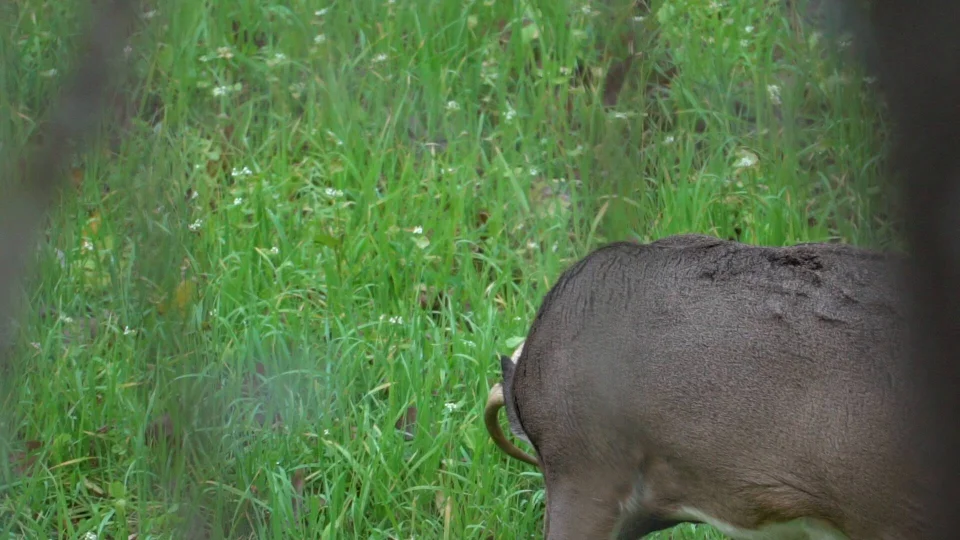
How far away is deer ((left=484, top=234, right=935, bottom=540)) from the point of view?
2.14 meters

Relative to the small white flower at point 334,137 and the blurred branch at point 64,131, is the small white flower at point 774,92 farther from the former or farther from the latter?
the blurred branch at point 64,131

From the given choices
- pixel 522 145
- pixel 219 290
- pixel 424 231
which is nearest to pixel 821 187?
pixel 522 145

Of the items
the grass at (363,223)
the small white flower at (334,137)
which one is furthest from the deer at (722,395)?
the small white flower at (334,137)

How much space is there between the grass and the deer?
0.91ft

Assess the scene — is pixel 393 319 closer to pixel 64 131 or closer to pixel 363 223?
pixel 363 223

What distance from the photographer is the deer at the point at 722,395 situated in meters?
2.14

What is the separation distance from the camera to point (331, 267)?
4.10 meters

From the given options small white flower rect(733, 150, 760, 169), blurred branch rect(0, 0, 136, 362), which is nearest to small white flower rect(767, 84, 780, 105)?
small white flower rect(733, 150, 760, 169)

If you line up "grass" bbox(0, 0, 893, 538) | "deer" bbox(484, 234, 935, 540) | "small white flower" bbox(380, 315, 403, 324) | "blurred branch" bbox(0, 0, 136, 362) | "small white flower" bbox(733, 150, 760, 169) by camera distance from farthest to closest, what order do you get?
"small white flower" bbox(733, 150, 760, 169) → "small white flower" bbox(380, 315, 403, 324) → "grass" bbox(0, 0, 893, 538) → "deer" bbox(484, 234, 935, 540) → "blurred branch" bbox(0, 0, 136, 362)

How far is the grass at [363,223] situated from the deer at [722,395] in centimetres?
28

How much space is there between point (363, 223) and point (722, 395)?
7.32ft

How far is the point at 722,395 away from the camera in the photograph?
7.54 ft

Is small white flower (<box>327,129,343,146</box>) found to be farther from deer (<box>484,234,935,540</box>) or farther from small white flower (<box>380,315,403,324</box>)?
deer (<box>484,234,935,540</box>)

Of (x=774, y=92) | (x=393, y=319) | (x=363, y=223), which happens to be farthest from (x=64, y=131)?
(x=774, y=92)
